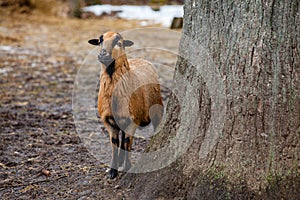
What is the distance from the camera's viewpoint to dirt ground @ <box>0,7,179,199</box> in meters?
3.98

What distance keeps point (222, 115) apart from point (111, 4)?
54.1ft

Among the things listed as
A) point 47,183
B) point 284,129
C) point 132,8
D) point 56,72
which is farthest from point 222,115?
point 132,8

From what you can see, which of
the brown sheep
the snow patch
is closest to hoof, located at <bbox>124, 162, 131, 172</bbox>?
the brown sheep

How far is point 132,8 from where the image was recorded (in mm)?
18156

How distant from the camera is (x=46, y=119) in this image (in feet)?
20.0

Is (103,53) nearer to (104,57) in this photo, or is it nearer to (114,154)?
(104,57)

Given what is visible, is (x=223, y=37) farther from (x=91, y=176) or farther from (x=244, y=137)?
(x=91, y=176)

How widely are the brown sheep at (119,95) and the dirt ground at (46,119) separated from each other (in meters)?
0.34

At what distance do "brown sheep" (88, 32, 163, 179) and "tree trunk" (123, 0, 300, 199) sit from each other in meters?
0.72

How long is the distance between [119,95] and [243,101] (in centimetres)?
116

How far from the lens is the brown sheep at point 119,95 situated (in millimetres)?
3826

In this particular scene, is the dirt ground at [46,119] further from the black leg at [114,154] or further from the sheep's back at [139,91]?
the sheep's back at [139,91]

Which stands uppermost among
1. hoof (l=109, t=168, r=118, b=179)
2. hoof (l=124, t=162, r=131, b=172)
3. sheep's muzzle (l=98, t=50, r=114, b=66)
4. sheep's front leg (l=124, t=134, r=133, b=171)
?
sheep's muzzle (l=98, t=50, r=114, b=66)

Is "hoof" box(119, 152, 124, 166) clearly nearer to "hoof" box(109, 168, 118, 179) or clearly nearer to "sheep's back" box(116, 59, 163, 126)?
"hoof" box(109, 168, 118, 179)
